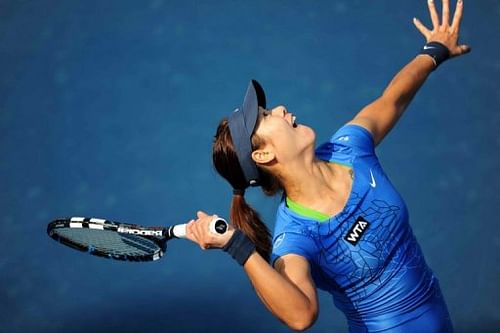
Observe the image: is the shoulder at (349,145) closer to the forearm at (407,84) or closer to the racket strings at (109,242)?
the forearm at (407,84)

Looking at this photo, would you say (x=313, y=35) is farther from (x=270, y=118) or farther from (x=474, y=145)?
(x=270, y=118)

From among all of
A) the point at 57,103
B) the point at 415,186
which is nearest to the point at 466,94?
the point at 415,186

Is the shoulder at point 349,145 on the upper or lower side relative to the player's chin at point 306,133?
lower

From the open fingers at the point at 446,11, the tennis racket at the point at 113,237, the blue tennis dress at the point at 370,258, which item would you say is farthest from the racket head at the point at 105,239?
the open fingers at the point at 446,11

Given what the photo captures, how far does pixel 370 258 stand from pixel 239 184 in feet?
1.80

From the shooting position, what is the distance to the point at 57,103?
555 cm

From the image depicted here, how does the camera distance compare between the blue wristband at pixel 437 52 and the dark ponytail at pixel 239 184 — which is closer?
the dark ponytail at pixel 239 184

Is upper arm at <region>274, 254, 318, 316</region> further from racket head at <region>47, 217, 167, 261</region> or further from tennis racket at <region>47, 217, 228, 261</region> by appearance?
racket head at <region>47, 217, 167, 261</region>

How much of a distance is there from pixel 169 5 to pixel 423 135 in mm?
2188

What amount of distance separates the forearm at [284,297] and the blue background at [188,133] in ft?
6.80

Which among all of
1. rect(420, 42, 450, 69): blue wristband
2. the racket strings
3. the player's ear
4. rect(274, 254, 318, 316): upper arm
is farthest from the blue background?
rect(274, 254, 318, 316): upper arm

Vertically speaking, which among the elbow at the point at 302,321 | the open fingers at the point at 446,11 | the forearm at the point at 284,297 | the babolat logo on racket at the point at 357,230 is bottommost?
the elbow at the point at 302,321

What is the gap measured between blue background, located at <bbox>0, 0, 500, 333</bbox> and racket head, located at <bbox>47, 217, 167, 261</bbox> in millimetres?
1230

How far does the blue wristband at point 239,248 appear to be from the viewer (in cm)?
242
